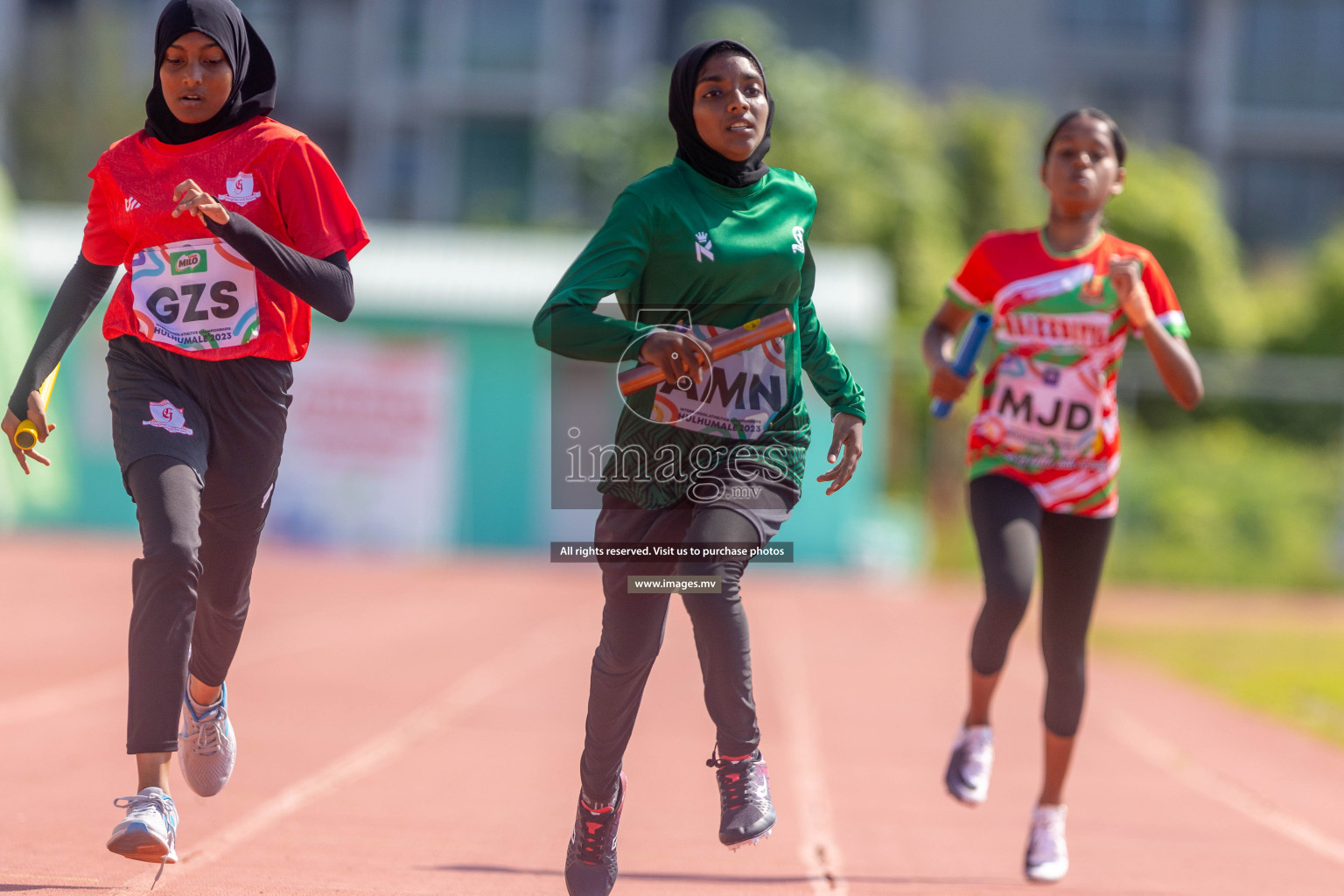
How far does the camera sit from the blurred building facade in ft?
120

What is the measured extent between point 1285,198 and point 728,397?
39.2 m

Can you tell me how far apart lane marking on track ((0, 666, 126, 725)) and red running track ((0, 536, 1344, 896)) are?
0.03 meters

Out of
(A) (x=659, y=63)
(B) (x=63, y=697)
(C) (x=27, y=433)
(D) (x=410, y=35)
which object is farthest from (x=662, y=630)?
(A) (x=659, y=63)

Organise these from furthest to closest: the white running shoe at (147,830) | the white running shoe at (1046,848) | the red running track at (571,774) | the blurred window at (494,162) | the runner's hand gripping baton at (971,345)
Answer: the blurred window at (494,162), the runner's hand gripping baton at (971,345), the red running track at (571,774), the white running shoe at (1046,848), the white running shoe at (147,830)

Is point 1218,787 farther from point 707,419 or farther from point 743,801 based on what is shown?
point 707,419

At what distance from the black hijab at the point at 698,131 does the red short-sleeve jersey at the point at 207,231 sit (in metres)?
0.89

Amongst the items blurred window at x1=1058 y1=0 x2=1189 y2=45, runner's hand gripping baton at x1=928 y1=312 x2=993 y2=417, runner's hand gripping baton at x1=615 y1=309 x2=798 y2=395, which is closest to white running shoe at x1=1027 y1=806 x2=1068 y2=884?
runner's hand gripping baton at x1=928 y1=312 x2=993 y2=417

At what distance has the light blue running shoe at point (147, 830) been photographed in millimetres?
3744

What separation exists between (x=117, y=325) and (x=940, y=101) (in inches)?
1483

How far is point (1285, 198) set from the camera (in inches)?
1566

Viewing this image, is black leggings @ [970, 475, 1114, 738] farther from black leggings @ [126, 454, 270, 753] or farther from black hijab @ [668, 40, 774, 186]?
black leggings @ [126, 454, 270, 753]

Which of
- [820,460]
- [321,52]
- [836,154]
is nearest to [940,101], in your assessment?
[836,154]

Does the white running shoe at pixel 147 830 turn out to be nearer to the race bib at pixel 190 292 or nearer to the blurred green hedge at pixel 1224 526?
the race bib at pixel 190 292

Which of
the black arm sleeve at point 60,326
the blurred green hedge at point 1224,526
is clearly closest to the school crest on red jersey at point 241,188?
the black arm sleeve at point 60,326
